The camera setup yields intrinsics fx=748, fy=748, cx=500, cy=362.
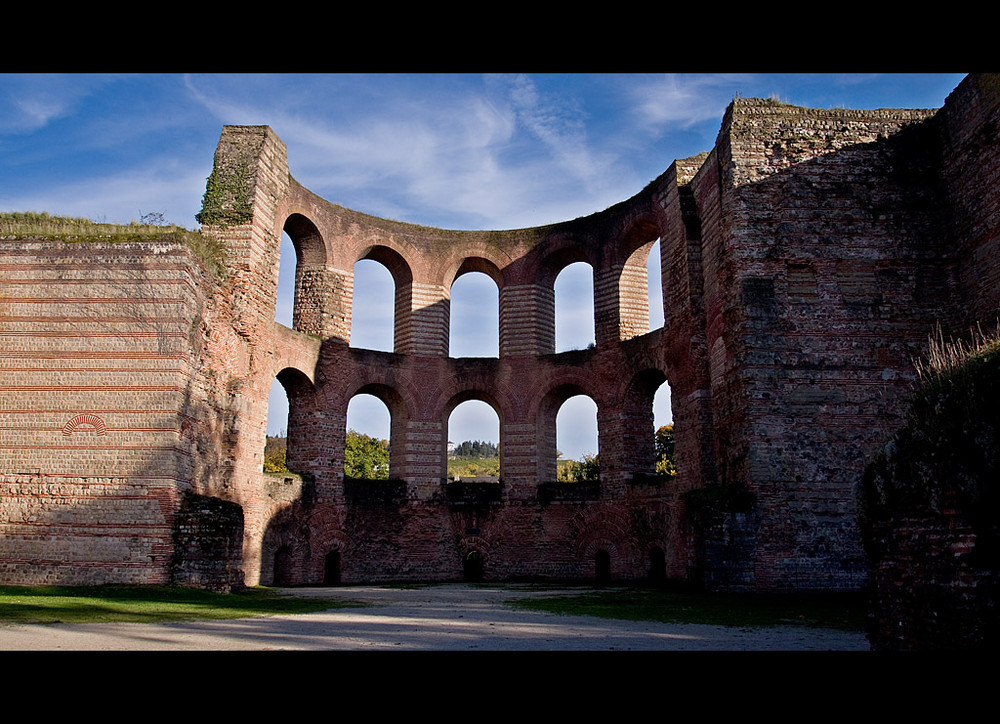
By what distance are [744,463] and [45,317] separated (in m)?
13.4

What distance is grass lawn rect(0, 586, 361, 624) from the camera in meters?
8.73

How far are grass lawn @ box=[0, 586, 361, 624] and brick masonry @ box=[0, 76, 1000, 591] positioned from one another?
0.92 metres

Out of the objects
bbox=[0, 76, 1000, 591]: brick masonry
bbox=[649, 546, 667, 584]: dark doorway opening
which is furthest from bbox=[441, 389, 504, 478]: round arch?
bbox=[649, 546, 667, 584]: dark doorway opening

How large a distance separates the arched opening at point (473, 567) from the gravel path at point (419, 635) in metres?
10.7

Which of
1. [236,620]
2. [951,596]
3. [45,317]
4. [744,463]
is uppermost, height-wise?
[45,317]

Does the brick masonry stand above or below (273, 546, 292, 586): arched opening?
above

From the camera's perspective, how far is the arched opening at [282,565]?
18.8 metres

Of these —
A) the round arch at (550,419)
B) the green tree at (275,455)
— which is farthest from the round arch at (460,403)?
the green tree at (275,455)

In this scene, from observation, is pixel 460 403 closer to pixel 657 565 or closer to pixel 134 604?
pixel 657 565

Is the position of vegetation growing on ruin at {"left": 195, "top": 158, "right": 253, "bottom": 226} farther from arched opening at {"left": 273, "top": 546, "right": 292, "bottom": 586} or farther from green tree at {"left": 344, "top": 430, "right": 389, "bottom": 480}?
green tree at {"left": 344, "top": 430, "right": 389, "bottom": 480}

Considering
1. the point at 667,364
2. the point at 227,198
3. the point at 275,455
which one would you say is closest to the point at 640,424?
the point at 667,364
